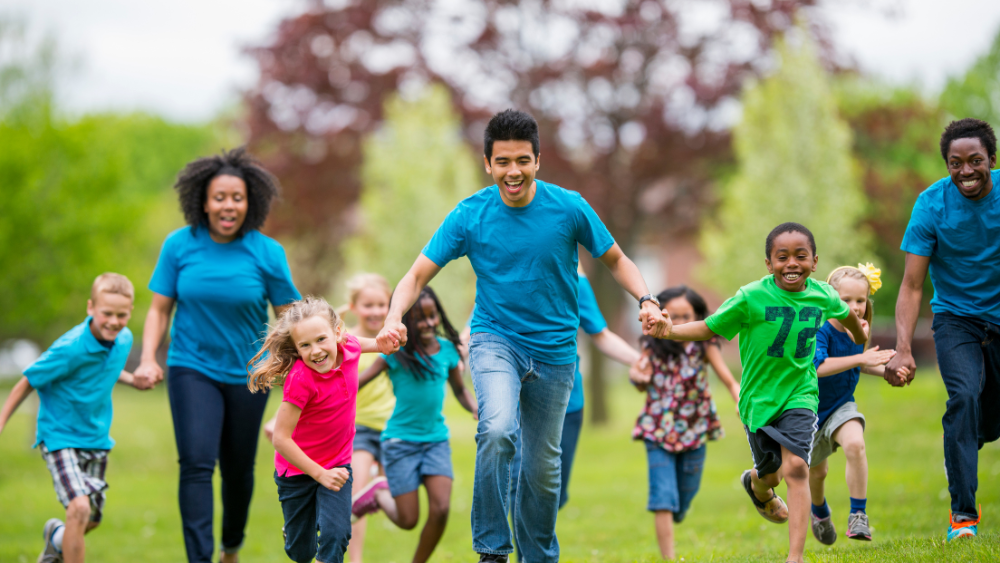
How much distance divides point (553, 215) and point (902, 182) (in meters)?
18.3

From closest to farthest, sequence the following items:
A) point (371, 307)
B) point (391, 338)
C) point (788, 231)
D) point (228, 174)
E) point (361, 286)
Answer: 1. point (391, 338)
2. point (788, 231)
3. point (228, 174)
4. point (371, 307)
5. point (361, 286)

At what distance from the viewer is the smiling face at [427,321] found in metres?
6.71

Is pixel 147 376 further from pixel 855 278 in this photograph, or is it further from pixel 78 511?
pixel 855 278

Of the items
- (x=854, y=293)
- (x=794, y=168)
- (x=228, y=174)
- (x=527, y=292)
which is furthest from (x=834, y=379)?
(x=794, y=168)

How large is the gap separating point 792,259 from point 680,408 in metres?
2.12

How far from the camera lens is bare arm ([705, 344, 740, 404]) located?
22.1 ft

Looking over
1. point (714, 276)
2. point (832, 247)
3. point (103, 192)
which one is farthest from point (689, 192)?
point (103, 192)

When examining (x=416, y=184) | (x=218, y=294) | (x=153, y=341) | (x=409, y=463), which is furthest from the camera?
(x=416, y=184)

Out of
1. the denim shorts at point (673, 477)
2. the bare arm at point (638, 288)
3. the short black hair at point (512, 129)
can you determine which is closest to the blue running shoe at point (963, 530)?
the denim shorts at point (673, 477)

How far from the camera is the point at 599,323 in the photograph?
690 cm

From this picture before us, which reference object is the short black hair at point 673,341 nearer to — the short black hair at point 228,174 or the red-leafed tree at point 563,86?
the short black hair at point 228,174

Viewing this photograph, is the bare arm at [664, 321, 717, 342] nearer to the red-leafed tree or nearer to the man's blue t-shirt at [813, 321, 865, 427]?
the man's blue t-shirt at [813, 321, 865, 427]

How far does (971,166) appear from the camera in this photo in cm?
565

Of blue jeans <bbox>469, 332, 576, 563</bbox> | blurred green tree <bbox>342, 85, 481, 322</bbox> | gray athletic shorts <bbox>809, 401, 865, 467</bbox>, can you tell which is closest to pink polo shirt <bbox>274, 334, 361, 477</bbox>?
blue jeans <bbox>469, 332, 576, 563</bbox>
